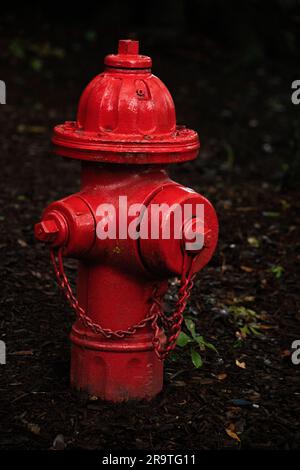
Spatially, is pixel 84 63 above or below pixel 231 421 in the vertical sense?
above

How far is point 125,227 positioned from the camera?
2.93m

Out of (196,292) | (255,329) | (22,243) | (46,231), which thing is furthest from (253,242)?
(46,231)

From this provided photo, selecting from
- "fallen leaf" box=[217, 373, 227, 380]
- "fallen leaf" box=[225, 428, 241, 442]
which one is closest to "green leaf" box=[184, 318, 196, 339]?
"fallen leaf" box=[217, 373, 227, 380]

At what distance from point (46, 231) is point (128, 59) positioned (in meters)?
0.63

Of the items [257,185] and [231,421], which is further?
[257,185]

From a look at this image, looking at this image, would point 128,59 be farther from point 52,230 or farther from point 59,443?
point 59,443

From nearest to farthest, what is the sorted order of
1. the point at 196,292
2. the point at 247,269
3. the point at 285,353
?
the point at 285,353 < the point at 196,292 < the point at 247,269

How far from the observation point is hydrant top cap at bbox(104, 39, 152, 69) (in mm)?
2971

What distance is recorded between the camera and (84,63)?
8.66m

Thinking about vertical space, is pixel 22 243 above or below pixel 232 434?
above

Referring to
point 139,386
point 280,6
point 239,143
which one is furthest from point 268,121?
point 139,386

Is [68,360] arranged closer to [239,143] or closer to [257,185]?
[257,185]

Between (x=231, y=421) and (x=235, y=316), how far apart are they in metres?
0.93

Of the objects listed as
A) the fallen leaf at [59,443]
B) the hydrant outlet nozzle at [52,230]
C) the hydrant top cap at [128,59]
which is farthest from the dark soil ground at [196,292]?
the hydrant top cap at [128,59]
